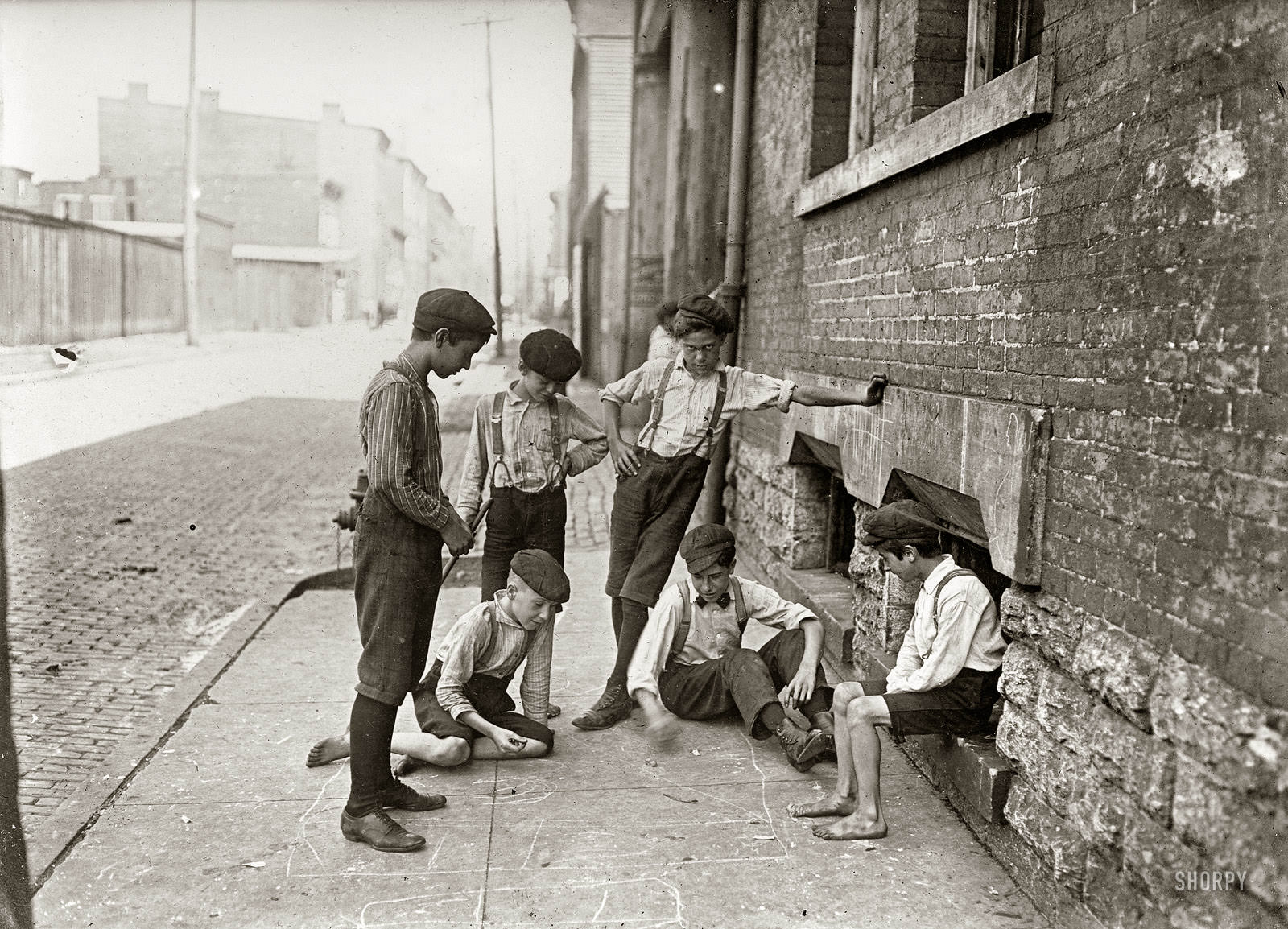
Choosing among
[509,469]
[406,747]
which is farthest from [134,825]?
[509,469]

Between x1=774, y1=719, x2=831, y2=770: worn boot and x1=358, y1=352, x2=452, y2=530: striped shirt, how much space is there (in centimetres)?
167

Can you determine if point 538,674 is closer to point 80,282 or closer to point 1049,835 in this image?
point 1049,835

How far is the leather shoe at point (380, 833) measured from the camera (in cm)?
392

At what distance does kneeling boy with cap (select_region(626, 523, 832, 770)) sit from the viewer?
4734 millimetres

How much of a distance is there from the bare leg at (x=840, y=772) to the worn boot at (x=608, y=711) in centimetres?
115

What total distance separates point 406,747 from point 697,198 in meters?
6.18

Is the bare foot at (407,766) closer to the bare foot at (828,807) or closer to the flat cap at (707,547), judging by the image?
the flat cap at (707,547)

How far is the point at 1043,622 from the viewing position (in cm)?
363

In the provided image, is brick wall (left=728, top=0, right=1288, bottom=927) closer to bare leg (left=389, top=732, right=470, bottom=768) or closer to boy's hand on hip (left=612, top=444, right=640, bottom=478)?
boy's hand on hip (left=612, top=444, right=640, bottom=478)

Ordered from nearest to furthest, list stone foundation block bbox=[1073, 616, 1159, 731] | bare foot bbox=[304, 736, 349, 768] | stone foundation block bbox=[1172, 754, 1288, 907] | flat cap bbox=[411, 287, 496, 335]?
1. stone foundation block bbox=[1172, 754, 1288, 907]
2. stone foundation block bbox=[1073, 616, 1159, 731]
3. flat cap bbox=[411, 287, 496, 335]
4. bare foot bbox=[304, 736, 349, 768]

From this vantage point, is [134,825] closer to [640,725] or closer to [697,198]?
[640,725]

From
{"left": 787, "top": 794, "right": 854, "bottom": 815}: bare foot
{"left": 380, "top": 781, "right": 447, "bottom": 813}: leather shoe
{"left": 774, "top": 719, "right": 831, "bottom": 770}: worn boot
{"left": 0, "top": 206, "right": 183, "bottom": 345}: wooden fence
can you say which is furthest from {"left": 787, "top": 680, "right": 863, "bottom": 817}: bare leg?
{"left": 0, "top": 206, "right": 183, "bottom": 345}: wooden fence

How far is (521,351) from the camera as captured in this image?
197 inches

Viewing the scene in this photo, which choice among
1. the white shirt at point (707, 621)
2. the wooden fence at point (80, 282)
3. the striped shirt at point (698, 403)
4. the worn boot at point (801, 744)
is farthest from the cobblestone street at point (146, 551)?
the wooden fence at point (80, 282)
